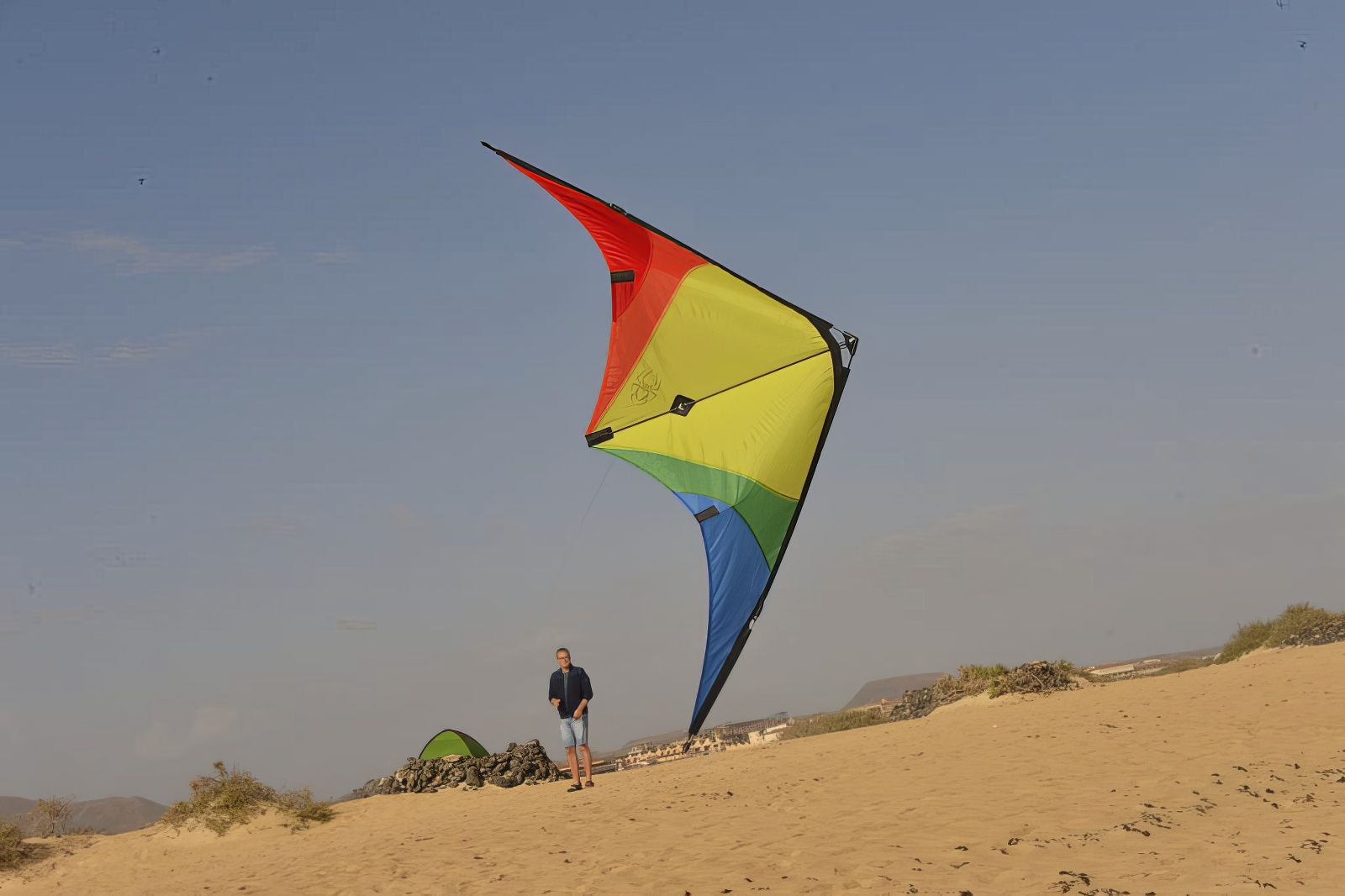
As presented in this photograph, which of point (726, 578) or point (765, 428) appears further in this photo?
point (765, 428)

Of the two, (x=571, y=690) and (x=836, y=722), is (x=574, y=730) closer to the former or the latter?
(x=571, y=690)

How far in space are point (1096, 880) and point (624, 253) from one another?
7.19 metres

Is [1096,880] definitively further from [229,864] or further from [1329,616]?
[1329,616]

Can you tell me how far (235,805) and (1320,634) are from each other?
76.7 feet

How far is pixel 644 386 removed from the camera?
10359mm

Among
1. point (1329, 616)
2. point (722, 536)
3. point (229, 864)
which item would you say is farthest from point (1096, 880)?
point (1329, 616)

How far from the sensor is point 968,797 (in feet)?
34.0

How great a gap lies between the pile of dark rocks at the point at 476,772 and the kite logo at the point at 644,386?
8.43 metres

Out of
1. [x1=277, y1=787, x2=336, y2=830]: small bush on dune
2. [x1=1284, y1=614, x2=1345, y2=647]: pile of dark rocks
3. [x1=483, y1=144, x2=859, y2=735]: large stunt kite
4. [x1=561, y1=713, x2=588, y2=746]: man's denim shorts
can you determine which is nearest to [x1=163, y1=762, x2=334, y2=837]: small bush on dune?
[x1=277, y1=787, x2=336, y2=830]: small bush on dune

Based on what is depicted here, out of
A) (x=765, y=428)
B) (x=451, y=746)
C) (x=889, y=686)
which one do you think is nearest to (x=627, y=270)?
(x=765, y=428)

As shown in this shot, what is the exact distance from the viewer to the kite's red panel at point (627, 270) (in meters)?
10.0

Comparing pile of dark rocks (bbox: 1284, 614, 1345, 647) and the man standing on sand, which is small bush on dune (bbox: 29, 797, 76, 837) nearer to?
the man standing on sand

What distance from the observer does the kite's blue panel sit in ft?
27.8


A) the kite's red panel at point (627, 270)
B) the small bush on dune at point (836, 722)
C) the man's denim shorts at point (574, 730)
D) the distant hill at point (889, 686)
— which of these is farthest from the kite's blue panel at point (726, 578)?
the distant hill at point (889, 686)
